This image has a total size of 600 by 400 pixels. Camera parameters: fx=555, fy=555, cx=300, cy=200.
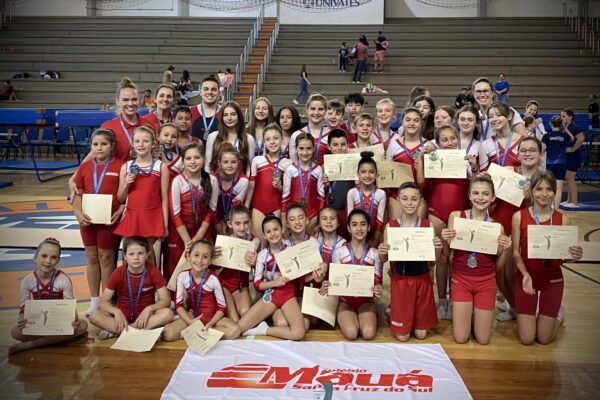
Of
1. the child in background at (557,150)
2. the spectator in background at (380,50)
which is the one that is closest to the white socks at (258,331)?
the child in background at (557,150)

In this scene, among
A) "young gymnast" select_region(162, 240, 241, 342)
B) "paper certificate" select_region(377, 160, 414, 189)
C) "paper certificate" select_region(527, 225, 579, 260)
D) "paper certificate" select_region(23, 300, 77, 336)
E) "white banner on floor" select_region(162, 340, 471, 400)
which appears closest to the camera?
"white banner on floor" select_region(162, 340, 471, 400)

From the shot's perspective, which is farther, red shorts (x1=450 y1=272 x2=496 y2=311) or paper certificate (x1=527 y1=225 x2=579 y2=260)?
red shorts (x1=450 y1=272 x2=496 y2=311)

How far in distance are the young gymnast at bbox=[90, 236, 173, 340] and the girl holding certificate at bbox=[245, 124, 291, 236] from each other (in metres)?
0.93

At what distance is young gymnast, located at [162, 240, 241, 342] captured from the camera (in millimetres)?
3707

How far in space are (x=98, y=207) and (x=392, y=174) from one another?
7.05 feet

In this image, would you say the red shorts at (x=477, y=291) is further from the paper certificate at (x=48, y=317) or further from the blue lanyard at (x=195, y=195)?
the paper certificate at (x=48, y=317)

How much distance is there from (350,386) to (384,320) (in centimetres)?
119

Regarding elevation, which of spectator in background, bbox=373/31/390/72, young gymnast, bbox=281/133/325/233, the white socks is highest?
spectator in background, bbox=373/31/390/72

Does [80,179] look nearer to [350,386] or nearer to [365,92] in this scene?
[350,386]

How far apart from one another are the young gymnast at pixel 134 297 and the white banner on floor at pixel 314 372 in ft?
1.44

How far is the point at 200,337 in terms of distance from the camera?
A: 3539 millimetres

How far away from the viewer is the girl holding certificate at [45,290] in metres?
3.49

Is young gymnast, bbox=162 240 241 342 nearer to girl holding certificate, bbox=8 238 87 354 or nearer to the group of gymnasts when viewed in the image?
the group of gymnasts

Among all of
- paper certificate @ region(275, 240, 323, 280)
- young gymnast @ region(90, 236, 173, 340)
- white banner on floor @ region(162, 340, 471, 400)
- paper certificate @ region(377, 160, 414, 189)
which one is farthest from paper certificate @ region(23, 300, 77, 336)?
paper certificate @ region(377, 160, 414, 189)
